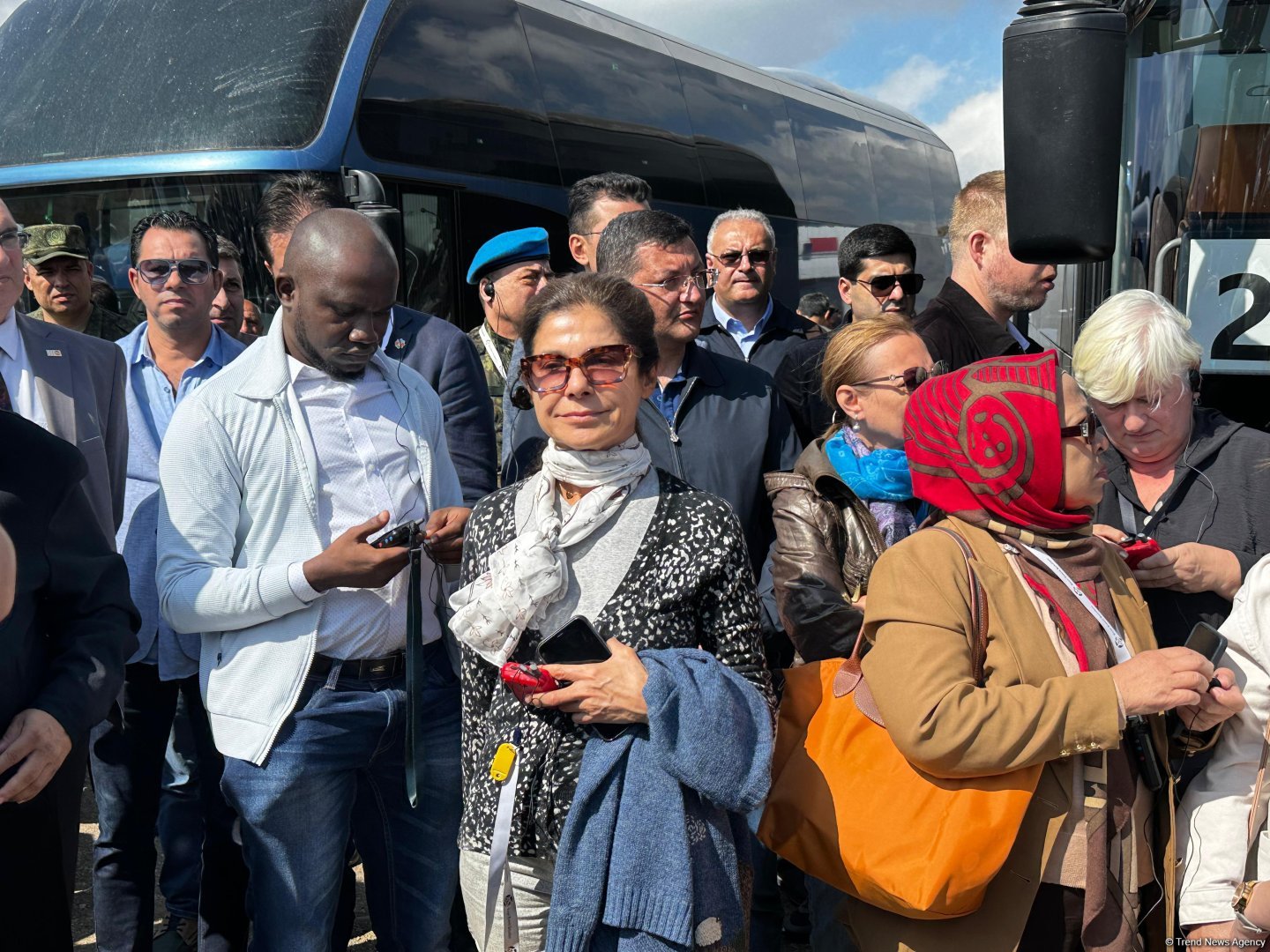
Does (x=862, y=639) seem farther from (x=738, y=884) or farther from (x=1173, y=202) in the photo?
(x=1173, y=202)

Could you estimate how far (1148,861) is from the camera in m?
2.42

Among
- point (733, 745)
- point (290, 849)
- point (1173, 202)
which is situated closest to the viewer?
point (733, 745)

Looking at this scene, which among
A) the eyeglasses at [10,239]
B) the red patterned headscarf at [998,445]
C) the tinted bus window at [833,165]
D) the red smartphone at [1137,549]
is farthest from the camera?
the tinted bus window at [833,165]

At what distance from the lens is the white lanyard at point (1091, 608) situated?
94.9 inches

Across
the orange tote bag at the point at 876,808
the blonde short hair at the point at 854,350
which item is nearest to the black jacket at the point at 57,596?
the orange tote bag at the point at 876,808

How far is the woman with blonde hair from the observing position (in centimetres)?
287

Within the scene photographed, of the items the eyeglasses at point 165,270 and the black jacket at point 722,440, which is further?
the eyeglasses at point 165,270

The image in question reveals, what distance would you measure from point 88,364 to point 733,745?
234 cm

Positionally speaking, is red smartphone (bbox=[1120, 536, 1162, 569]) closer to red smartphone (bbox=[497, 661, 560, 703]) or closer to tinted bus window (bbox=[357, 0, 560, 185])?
red smartphone (bbox=[497, 661, 560, 703])

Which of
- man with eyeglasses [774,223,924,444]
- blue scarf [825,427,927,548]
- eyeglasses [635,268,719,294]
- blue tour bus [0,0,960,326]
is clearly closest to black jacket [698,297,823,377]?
man with eyeglasses [774,223,924,444]

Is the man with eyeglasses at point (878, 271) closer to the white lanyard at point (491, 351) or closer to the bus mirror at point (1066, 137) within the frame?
the white lanyard at point (491, 351)

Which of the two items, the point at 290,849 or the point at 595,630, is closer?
the point at 595,630

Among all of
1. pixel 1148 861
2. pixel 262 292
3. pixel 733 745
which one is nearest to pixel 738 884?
pixel 733 745

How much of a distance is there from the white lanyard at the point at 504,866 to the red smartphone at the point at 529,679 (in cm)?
16
